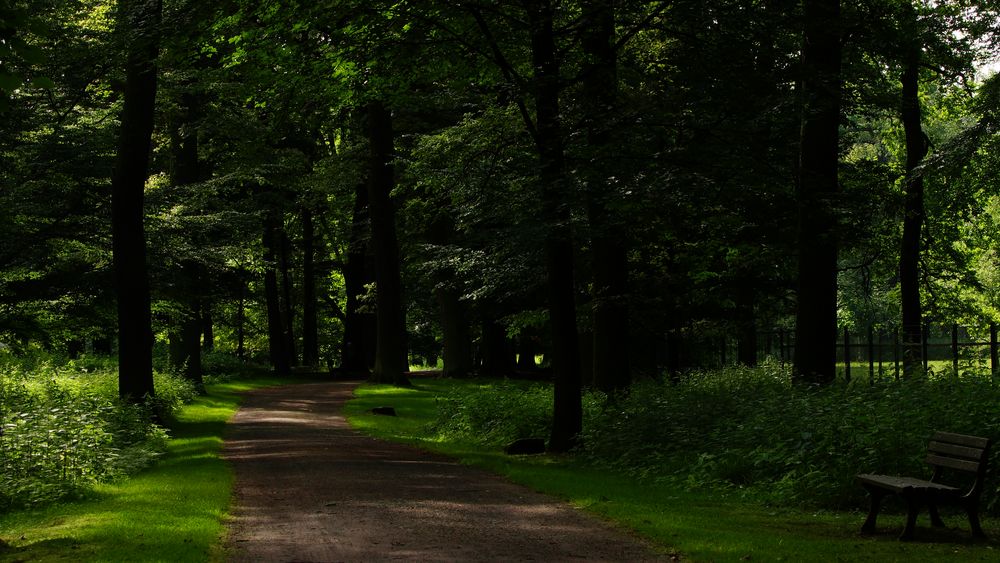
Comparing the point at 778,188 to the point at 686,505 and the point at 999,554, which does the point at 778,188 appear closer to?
the point at 686,505

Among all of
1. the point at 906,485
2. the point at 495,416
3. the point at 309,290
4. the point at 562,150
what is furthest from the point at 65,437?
the point at 309,290

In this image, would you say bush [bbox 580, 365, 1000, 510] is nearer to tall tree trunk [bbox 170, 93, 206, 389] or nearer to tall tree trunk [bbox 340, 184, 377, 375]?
tall tree trunk [bbox 170, 93, 206, 389]

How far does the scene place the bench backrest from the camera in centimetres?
880

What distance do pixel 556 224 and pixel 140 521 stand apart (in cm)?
717

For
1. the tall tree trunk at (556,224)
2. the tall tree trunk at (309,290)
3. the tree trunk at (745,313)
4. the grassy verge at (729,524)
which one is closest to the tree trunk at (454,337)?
the tall tree trunk at (309,290)

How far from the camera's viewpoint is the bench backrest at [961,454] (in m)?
8.80

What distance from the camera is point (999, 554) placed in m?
8.12

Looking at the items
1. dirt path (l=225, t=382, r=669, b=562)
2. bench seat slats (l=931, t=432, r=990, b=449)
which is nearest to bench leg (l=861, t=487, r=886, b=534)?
bench seat slats (l=931, t=432, r=990, b=449)

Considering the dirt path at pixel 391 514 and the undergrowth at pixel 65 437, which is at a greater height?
the undergrowth at pixel 65 437

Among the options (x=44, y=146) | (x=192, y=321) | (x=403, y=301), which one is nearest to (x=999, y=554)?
(x=44, y=146)

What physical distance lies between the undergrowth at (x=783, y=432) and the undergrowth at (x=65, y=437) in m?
6.58

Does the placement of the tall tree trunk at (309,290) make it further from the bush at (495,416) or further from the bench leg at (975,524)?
the bench leg at (975,524)

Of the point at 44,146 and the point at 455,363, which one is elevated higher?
the point at 44,146

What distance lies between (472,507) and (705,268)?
1411 centimetres
